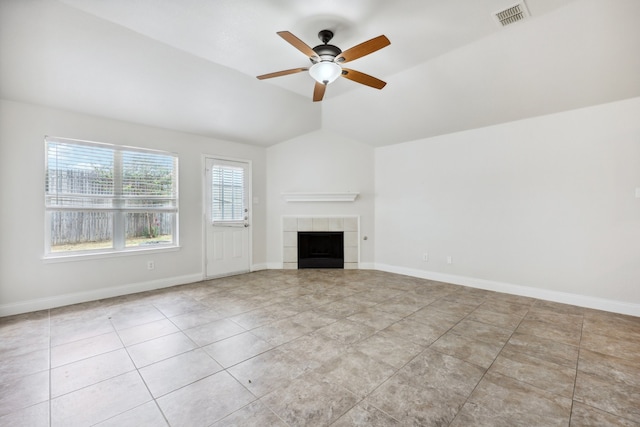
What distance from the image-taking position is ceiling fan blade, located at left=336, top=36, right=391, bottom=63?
2148mm

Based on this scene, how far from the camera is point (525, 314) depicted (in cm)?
319

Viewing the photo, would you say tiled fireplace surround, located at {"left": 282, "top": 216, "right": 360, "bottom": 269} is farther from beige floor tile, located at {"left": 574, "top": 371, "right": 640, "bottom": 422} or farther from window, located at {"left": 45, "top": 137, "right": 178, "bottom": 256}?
beige floor tile, located at {"left": 574, "top": 371, "right": 640, "bottom": 422}

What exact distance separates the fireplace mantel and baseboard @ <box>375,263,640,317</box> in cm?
167

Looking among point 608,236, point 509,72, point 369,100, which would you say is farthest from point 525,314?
point 369,100

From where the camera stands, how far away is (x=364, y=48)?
2.30 meters

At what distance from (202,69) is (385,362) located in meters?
3.67

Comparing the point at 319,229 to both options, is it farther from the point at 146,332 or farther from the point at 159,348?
the point at 159,348

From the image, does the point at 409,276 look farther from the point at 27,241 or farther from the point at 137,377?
the point at 27,241

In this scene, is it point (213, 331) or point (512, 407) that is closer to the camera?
point (512, 407)

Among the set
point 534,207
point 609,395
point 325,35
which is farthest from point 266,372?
point 534,207

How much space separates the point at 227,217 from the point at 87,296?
2.24 metres

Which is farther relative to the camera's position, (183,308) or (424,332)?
(183,308)

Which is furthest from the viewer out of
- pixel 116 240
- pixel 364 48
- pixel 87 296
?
pixel 116 240

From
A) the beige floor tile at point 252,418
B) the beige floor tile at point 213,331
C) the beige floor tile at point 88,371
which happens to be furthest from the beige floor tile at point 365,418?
the beige floor tile at point 88,371
